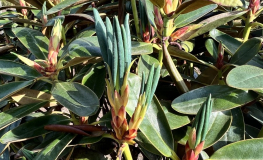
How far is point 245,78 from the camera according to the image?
569mm

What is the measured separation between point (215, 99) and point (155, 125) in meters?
0.15

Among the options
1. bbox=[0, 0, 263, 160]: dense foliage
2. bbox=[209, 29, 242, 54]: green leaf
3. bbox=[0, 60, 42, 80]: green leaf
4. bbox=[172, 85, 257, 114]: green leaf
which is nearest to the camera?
bbox=[0, 0, 263, 160]: dense foliage

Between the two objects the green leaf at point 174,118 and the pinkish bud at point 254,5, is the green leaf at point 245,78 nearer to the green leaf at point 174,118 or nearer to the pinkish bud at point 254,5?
the green leaf at point 174,118

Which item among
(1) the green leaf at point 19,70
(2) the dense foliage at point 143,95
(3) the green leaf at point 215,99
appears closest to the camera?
(2) the dense foliage at point 143,95

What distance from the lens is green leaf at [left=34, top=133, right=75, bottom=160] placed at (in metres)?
0.56

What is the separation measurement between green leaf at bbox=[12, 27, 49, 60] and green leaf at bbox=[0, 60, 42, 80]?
68 mm

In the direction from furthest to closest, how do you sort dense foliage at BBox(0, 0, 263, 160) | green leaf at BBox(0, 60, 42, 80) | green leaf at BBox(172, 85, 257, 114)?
1. green leaf at BBox(0, 60, 42, 80)
2. green leaf at BBox(172, 85, 257, 114)
3. dense foliage at BBox(0, 0, 263, 160)

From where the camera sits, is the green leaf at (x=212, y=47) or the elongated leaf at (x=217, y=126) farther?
the green leaf at (x=212, y=47)

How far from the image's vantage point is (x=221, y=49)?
0.77 meters

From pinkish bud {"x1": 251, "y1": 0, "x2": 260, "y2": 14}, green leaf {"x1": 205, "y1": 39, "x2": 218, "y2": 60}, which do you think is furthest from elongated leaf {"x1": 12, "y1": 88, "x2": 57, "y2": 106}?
pinkish bud {"x1": 251, "y1": 0, "x2": 260, "y2": 14}

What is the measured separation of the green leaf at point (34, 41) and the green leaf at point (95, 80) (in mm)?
161

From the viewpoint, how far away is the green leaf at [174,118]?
60 centimetres

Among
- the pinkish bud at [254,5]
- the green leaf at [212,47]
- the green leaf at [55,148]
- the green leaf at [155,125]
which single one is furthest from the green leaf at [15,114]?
the pinkish bud at [254,5]

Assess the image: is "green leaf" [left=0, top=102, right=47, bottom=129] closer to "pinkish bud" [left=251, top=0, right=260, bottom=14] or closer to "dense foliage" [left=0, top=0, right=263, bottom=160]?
"dense foliage" [left=0, top=0, right=263, bottom=160]
